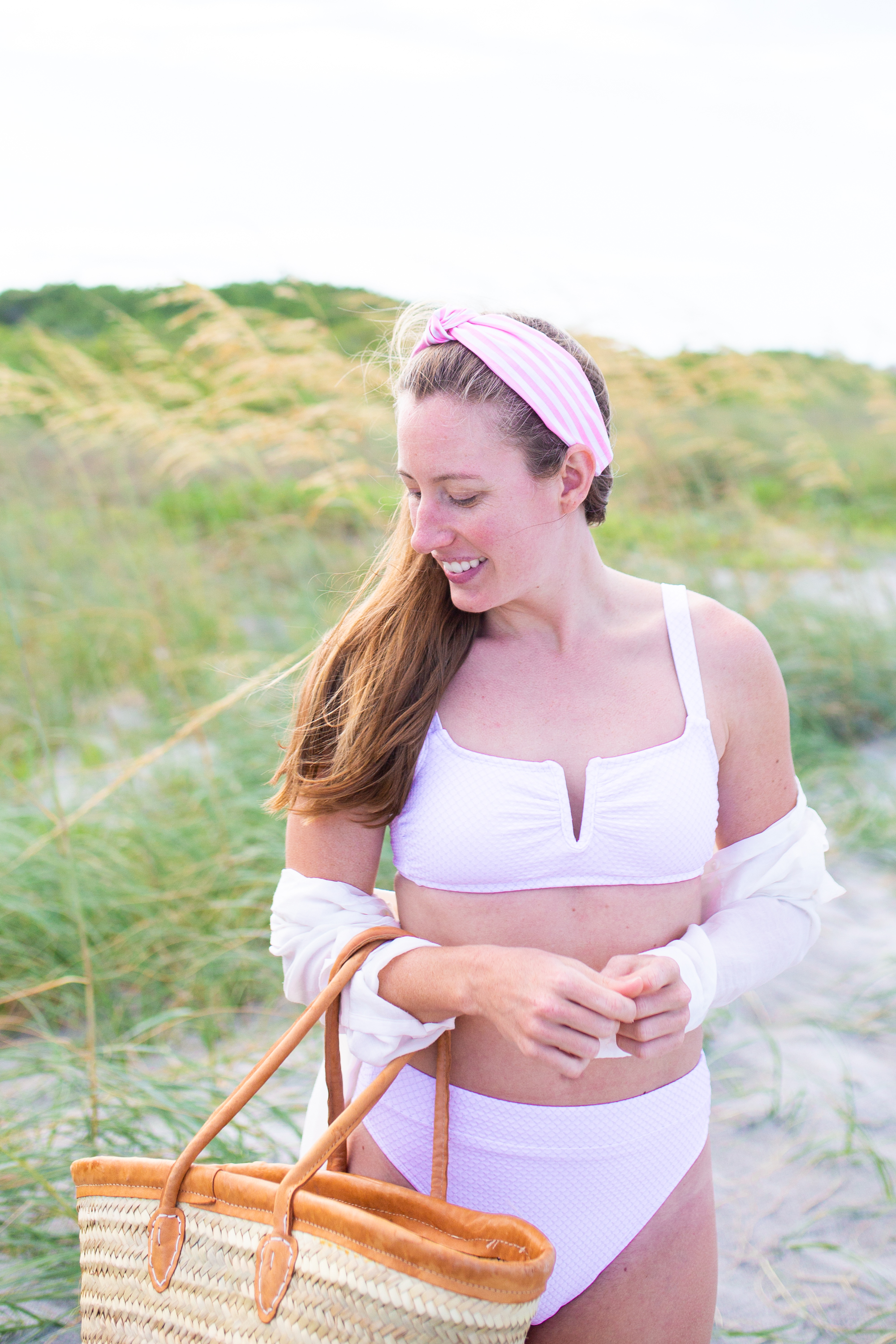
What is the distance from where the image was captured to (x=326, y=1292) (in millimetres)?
1046

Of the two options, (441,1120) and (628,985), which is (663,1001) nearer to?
(628,985)

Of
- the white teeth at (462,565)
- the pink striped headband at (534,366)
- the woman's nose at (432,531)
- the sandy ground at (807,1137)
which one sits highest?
the pink striped headband at (534,366)

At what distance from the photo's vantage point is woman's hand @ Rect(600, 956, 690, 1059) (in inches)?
48.2

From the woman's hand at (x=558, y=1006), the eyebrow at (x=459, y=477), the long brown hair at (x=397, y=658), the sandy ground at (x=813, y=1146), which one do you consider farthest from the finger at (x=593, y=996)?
the sandy ground at (x=813, y=1146)

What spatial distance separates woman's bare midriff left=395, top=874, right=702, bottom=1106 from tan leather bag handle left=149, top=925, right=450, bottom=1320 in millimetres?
109

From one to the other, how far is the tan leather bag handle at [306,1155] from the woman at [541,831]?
5 centimetres

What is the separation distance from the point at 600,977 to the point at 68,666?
14.4 feet

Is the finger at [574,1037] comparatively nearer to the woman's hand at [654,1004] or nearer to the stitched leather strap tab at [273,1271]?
the woman's hand at [654,1004]

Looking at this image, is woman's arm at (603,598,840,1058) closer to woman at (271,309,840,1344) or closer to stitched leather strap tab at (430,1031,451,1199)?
woman at (271,309,840,1344)

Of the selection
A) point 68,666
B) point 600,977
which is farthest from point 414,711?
point 68,666

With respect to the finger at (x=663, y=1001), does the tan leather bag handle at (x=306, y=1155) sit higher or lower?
lower

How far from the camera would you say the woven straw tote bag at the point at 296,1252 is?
1016mm

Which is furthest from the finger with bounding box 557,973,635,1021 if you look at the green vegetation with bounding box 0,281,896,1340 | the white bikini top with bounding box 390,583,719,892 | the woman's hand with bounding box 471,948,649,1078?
the green vegetation with bounding box 0,281,896,1340

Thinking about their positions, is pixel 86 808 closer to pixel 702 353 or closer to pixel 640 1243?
pixel 640 1243
